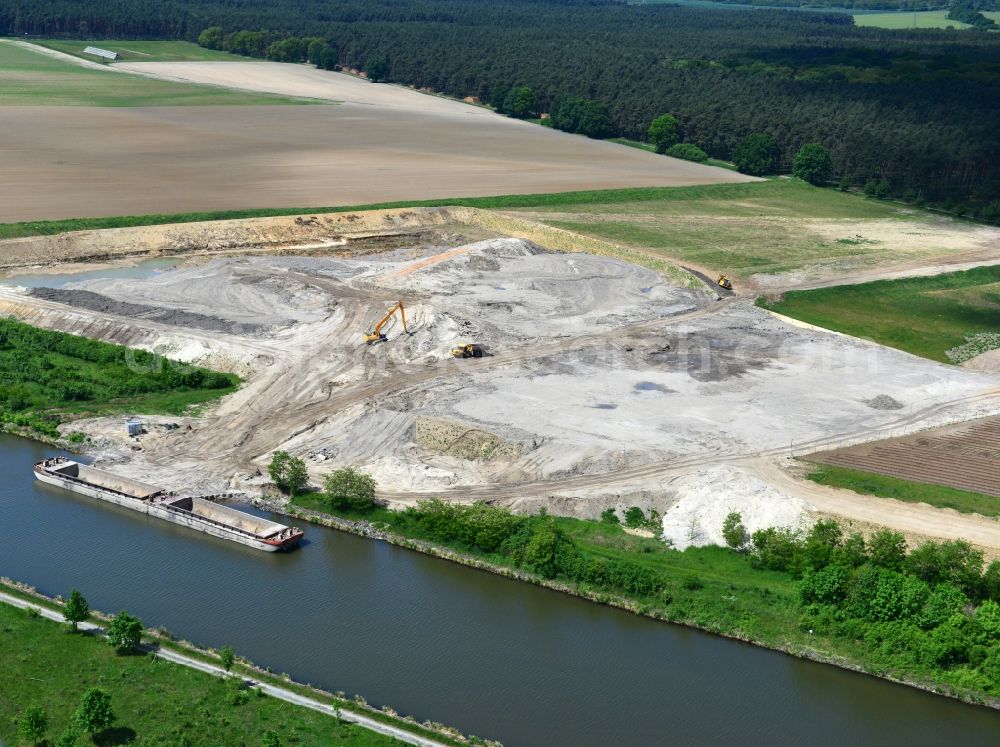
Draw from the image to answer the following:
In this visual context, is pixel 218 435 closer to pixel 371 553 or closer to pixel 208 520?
pixel 208 520

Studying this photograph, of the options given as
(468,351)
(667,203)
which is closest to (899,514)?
(468,351)

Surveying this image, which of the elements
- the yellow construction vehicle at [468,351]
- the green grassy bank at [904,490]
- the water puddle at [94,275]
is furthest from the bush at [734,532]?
the water puddle at [94,275]

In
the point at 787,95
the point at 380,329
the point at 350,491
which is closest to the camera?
the point at 350,491

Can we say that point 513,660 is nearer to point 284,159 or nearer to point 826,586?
point 826,586

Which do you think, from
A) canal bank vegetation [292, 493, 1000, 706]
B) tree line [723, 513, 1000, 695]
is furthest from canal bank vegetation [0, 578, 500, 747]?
tree line [723, 513, 1000, 695]

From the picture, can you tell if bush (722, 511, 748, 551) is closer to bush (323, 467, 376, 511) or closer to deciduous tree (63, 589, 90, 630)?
bush (323, 467, 376, 511)

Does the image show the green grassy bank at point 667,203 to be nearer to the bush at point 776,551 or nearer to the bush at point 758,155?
the bush at point 758,155
